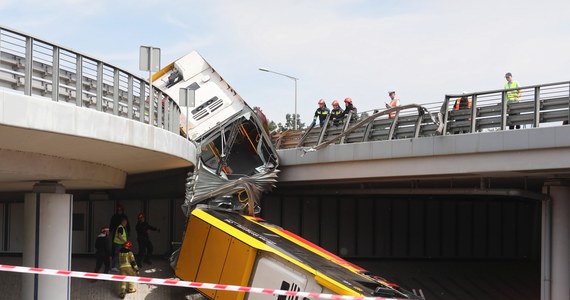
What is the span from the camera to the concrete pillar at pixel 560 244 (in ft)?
55.5

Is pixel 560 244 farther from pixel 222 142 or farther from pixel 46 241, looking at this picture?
pixel 46 241

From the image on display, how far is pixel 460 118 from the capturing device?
17.1m

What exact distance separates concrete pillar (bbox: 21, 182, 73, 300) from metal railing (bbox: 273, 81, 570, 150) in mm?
7371

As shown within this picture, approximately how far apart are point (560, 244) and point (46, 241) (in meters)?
10.8

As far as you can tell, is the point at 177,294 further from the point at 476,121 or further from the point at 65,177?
the point at 476,121

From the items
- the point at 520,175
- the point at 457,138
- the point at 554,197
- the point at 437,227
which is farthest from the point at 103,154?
the point at 437,227

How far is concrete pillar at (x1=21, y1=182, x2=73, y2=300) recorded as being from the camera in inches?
592

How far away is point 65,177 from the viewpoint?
1472 cm

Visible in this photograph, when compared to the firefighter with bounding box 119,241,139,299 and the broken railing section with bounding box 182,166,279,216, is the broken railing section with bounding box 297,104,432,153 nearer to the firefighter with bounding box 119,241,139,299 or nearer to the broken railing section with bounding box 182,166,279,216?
the broken railing section with bounding box 182,166,279,216

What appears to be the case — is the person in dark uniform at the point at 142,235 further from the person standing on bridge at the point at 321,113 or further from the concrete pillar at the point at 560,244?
the concrete pillar at the point at 560,244

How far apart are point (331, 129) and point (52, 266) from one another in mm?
9054

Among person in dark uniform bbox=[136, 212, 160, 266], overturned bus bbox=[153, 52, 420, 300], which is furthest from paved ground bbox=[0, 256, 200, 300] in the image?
overturned bus bbox=[153, 52, 420, 300]

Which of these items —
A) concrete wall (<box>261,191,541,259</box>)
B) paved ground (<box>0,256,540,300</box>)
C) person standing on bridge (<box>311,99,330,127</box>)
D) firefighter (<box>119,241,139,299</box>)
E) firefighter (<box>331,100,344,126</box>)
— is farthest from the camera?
concrete wall (<box>261,191,541,259</box>)

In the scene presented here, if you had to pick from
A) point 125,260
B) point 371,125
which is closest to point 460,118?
point 371,125
